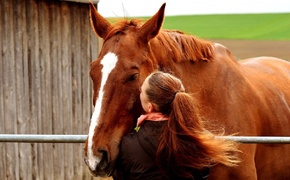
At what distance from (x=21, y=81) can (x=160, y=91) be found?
5598mm

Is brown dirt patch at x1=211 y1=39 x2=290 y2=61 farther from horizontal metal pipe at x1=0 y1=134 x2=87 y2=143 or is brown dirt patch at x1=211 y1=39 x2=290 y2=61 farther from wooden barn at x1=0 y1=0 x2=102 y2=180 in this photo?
horizontal metal pipe at x1=0 y1=134 x2=87 y2=143

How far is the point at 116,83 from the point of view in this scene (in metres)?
4.00

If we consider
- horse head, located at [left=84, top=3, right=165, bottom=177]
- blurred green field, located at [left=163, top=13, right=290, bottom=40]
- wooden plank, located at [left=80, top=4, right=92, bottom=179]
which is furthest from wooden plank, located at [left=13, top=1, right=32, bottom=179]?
blurred green field, located at [left=163, top=13, right=290, bottom=40]

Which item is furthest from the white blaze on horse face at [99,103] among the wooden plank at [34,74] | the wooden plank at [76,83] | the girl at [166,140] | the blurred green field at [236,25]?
the blurred green field at [236,25]

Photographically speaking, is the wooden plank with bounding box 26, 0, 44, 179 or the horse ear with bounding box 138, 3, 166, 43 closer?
the horse ear with bounding box 138, 3, 166, 43

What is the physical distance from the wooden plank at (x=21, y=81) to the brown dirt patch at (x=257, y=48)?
22190mm

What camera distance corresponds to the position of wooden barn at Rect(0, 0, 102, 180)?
27.6 feet

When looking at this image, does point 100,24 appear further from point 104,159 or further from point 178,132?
point 178,132

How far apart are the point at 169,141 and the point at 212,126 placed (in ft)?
5.12

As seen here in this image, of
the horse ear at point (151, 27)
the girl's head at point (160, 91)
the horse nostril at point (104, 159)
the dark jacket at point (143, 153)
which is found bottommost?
the horse nostril at point (104, 159)

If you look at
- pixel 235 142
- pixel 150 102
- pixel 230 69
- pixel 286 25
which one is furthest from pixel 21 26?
pixel 286 25

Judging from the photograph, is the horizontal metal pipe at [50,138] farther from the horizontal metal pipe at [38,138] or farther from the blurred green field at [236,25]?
the blurred green field at [236,25]

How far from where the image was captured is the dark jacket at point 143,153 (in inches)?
132

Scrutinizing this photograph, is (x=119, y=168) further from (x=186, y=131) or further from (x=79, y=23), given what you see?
(x=79, y=23)
